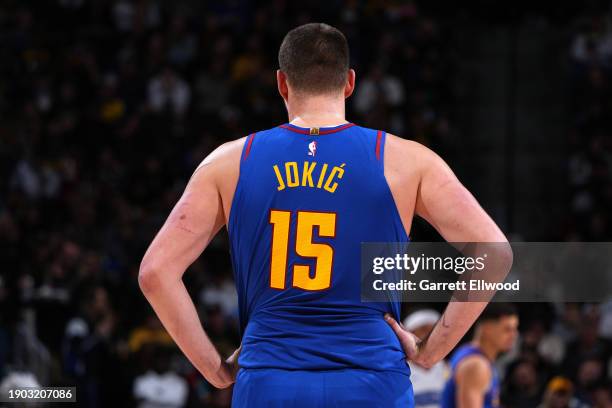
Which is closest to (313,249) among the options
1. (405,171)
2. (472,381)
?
(405,171)

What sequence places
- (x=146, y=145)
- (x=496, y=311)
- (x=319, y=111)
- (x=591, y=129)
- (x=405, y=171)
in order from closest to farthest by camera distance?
(x=405, y=171), (x=319, y=111), (x=496, y=311), (x=146, y=145), (x=591, y=129)

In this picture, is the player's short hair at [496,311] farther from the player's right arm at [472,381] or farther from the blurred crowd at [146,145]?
the blurred crowd at [146,145]

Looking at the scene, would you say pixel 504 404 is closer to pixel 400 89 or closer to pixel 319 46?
pixel 400 89

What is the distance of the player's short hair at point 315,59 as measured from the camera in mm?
3338

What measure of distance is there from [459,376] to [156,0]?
1103 cm

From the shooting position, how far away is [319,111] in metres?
3.38

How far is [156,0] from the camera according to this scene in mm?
16500

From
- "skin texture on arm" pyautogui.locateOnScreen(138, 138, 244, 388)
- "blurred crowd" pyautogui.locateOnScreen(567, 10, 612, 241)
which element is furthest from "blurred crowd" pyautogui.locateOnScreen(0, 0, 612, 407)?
"skin texture on arm" pyautogui.locateOnScreen(138, 138, 244, 388)

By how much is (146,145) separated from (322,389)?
1144 cm

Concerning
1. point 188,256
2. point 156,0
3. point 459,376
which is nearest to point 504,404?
point 459,376

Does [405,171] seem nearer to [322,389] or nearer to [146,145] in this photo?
[322,389]

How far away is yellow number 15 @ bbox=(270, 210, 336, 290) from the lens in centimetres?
317

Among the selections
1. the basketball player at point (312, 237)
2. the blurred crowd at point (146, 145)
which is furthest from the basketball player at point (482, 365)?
the basketball player at point (312, 237)

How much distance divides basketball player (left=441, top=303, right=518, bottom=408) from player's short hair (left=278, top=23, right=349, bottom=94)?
3.82m
